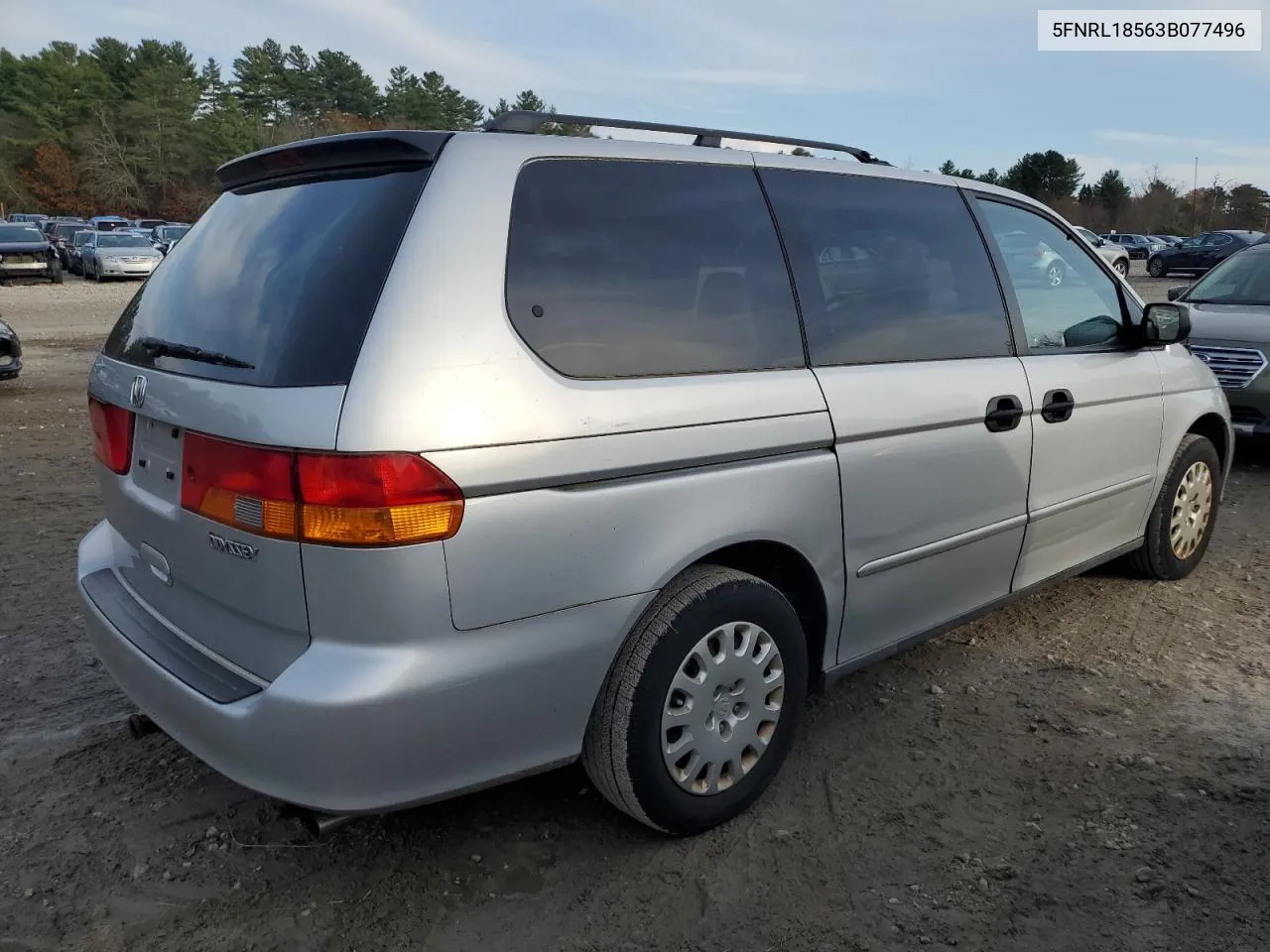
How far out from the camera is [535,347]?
7.72ft

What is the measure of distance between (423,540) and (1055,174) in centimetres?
7533

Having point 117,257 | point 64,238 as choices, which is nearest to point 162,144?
point 64,238

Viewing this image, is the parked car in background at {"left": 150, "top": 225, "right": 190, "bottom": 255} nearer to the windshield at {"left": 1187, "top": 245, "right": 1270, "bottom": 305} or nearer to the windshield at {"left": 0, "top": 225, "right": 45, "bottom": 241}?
the windshield at {"left": 0, "top": 225, "right": 45, "bottom": 241}

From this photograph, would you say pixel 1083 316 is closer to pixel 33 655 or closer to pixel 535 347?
pixel 535 347

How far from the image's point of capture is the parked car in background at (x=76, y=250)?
98.6 feet

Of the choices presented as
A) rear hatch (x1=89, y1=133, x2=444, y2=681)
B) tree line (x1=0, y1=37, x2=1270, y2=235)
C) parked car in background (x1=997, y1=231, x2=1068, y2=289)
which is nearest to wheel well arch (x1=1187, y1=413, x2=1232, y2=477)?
parked car in background (x1=997, y1=231, x2=1068, y2=289)

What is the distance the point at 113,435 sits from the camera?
2832 millimetres

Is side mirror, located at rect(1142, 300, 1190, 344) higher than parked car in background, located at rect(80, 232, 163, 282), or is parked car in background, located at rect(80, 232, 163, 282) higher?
parked car in background, located at rect(80, 232, 163, 282)

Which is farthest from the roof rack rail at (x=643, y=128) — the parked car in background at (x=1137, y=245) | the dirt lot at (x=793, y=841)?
the parked car in background at (x=1137, y=245)

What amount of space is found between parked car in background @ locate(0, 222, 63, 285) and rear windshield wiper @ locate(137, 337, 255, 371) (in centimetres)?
2763

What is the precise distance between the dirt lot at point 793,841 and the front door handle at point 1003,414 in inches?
40.2

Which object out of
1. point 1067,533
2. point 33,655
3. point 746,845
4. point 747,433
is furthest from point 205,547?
point 1067,533

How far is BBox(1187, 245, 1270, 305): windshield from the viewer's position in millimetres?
8086

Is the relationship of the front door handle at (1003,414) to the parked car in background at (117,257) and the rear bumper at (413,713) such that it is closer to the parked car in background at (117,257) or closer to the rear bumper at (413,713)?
the rear bumper at (413,713)
